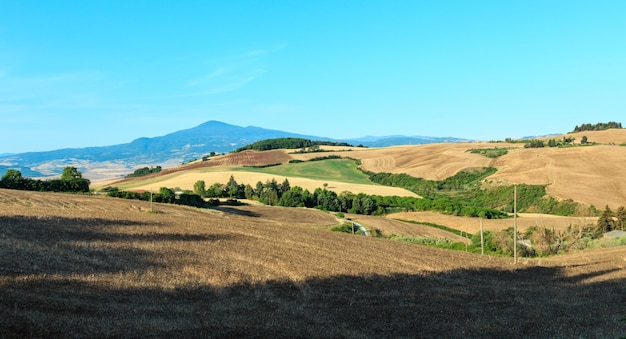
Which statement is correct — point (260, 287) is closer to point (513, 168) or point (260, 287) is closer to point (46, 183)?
point (46, 183)

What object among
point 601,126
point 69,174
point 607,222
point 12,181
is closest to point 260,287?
point 12,181

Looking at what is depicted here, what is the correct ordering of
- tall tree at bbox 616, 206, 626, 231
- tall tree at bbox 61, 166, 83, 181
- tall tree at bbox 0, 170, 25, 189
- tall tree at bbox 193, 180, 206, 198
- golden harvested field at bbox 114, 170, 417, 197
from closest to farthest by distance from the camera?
1. tall tree at bbox 0, 170, 25, 189
2. tall tree at bbox 616, 206, 626, 231
3. tall tree at bbox 61, 166, 83, 181
4. tall tree at bbox 193, 180, 206, 198
5. golden harvested field at bbox 114, 170, 417, 197

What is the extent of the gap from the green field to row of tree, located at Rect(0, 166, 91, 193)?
69.2 meters

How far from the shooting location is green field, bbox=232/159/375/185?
14824 centimetres

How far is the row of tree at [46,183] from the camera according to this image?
259 ft

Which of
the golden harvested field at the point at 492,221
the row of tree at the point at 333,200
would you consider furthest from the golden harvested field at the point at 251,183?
the golden harvested field at the point at 492,221

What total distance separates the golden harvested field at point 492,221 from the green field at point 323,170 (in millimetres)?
43995

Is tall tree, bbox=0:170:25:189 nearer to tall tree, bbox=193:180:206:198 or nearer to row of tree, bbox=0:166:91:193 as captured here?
row of tree, bbox=0:166:91:193

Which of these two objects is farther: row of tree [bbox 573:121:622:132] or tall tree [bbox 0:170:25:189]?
row of tree [bbox 573:121:622:132]

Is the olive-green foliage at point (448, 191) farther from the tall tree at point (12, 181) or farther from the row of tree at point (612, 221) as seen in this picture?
the tall tree at point (12, 181)

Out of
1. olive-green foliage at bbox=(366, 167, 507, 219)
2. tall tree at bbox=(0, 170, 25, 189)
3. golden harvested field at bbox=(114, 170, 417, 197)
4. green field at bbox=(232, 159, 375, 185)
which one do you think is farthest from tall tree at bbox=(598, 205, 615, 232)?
tall tree at bbox=(0, 170, 25, 189)

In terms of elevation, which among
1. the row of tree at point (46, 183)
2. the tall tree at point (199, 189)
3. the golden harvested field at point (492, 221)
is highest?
the row of tree at point (46, 183)

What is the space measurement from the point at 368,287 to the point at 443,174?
10996 centimetres

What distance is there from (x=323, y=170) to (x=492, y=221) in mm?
75083
